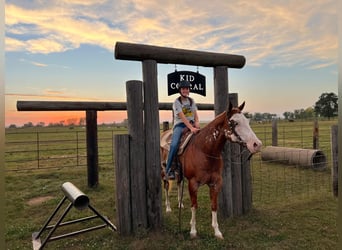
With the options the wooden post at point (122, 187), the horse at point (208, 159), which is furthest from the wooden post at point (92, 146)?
the horse at point (208, 159)

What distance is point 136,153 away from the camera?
427cm

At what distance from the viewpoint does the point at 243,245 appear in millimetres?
3781

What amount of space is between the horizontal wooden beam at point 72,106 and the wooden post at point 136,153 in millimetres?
2586

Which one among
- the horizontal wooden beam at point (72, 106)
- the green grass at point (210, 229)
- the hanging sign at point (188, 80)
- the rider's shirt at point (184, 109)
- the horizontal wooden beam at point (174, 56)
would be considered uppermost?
the horizontal wooden beam at point (174, 56)

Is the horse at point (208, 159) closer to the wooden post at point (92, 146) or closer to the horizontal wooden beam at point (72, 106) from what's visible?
the horizontal wooden beam at point (72, 106)

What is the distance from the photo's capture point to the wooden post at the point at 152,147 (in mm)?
4328

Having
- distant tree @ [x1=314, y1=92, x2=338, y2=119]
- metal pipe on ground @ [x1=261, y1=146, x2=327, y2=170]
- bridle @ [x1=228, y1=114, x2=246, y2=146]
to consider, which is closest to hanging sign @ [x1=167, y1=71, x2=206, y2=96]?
bridle @ [x1=228, y1=114, x2=246, y2=146]

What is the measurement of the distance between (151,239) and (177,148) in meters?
1.50

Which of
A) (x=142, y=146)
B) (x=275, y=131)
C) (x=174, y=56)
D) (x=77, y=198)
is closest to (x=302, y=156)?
(x=275, y=131)

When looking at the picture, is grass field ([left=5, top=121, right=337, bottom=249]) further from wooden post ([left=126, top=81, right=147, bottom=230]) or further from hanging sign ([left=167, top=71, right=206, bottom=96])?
hanging sign ([left=167, top=71, right=206, bottom=96])

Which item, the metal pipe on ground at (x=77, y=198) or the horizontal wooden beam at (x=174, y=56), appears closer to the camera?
the metal pipe on ground at (x=77, y=198)

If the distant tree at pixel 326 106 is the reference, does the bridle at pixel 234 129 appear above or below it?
below

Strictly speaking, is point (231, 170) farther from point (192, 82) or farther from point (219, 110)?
point (192, 82)

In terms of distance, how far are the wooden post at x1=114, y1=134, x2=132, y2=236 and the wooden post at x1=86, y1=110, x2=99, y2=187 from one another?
3.37 metres
